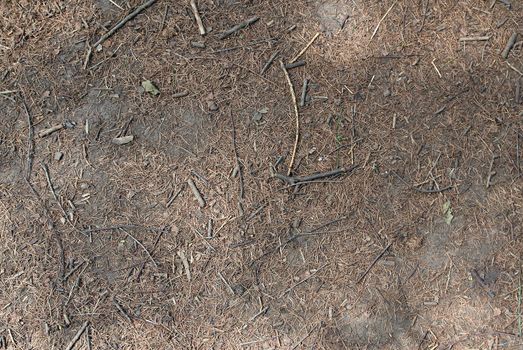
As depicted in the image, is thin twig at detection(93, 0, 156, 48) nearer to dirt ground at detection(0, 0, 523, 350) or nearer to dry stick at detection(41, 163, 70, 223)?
dirt ground at detection(0, 0, 523, 350)

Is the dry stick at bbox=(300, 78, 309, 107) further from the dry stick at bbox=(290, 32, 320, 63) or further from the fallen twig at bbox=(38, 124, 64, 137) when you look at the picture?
the fallen twig at bbox=(38, 124, 64, 137)

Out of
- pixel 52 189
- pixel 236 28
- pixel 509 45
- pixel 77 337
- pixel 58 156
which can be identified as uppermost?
pixel 236 28

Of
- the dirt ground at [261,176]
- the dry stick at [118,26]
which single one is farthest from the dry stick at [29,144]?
the dry stick at [118,26]

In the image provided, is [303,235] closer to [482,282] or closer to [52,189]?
[482,282]

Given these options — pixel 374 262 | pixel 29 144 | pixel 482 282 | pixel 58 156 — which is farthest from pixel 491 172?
pixel 29 144

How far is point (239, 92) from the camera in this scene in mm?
2846

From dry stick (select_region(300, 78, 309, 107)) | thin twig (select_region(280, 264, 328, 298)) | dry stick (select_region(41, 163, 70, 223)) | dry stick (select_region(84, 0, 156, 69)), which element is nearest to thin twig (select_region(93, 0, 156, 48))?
dry stick (select_region(84, 0, 156, 69))

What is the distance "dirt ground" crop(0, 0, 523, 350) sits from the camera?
9.19 ft

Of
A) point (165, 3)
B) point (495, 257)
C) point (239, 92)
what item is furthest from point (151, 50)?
point (495, 257)

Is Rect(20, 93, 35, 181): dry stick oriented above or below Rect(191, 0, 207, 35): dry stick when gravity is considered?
below

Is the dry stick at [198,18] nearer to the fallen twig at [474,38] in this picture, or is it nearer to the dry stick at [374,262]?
the fallen twig at [474,38]

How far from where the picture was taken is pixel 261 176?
2836 mm

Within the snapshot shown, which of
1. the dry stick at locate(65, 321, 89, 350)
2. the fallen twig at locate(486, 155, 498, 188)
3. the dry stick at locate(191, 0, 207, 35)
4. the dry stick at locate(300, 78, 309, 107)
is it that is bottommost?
the dry stick at locate(65, 321, 89, 350)

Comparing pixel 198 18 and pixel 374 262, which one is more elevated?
pixel 198 18
